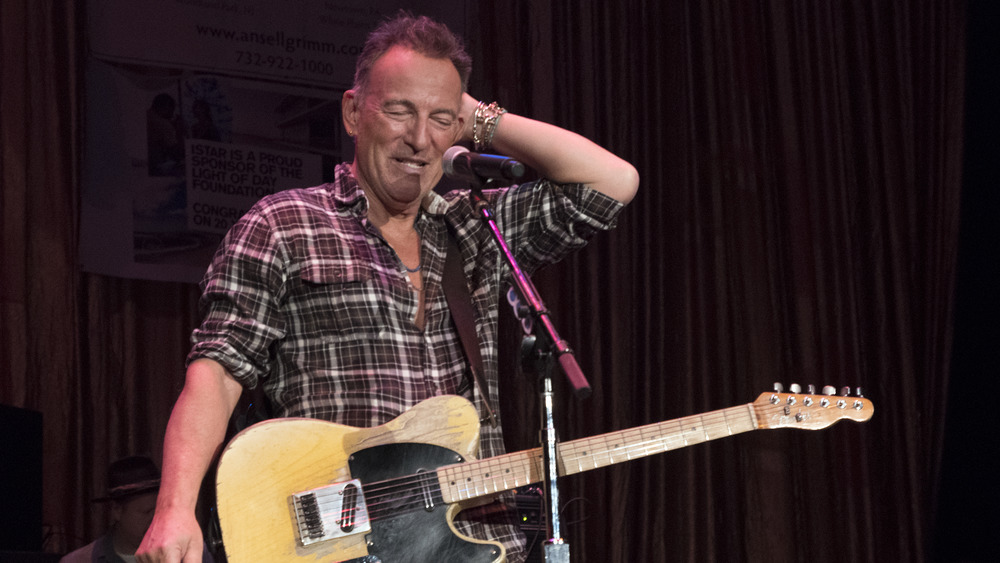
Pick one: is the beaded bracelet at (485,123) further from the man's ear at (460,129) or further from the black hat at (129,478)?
the black hat at (129,478)

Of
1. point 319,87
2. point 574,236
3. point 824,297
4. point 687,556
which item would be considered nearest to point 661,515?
point 687,556

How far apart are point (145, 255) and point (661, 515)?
2.25 meters

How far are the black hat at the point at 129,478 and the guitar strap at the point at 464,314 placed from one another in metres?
1.71

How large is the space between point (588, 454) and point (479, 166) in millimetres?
664

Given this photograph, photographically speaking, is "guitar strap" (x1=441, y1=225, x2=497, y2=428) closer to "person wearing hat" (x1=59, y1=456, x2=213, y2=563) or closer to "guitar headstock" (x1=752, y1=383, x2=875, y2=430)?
"guitar headstock" (x1=752, y1=383, x2=875, y2=430)

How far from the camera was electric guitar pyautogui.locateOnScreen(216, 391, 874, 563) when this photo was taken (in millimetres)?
1845

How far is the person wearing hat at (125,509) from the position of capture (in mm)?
3424

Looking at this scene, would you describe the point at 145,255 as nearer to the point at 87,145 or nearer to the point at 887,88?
the point at 87,145

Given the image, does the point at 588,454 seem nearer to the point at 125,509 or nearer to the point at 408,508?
the point at 408,508

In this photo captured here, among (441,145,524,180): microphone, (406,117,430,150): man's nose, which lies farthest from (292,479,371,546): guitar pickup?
(406,117,430,150): man's nose

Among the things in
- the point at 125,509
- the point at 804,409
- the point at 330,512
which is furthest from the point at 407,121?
the point at 125,509

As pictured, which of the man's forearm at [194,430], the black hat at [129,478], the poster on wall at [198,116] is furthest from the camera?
the poster on wall at [198,116]

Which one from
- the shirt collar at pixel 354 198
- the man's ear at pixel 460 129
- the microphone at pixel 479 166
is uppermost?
the man's ear at pixel 460 129

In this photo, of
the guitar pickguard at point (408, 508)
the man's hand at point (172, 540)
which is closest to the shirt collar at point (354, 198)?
the guitar pickguard at point (408, 508)
